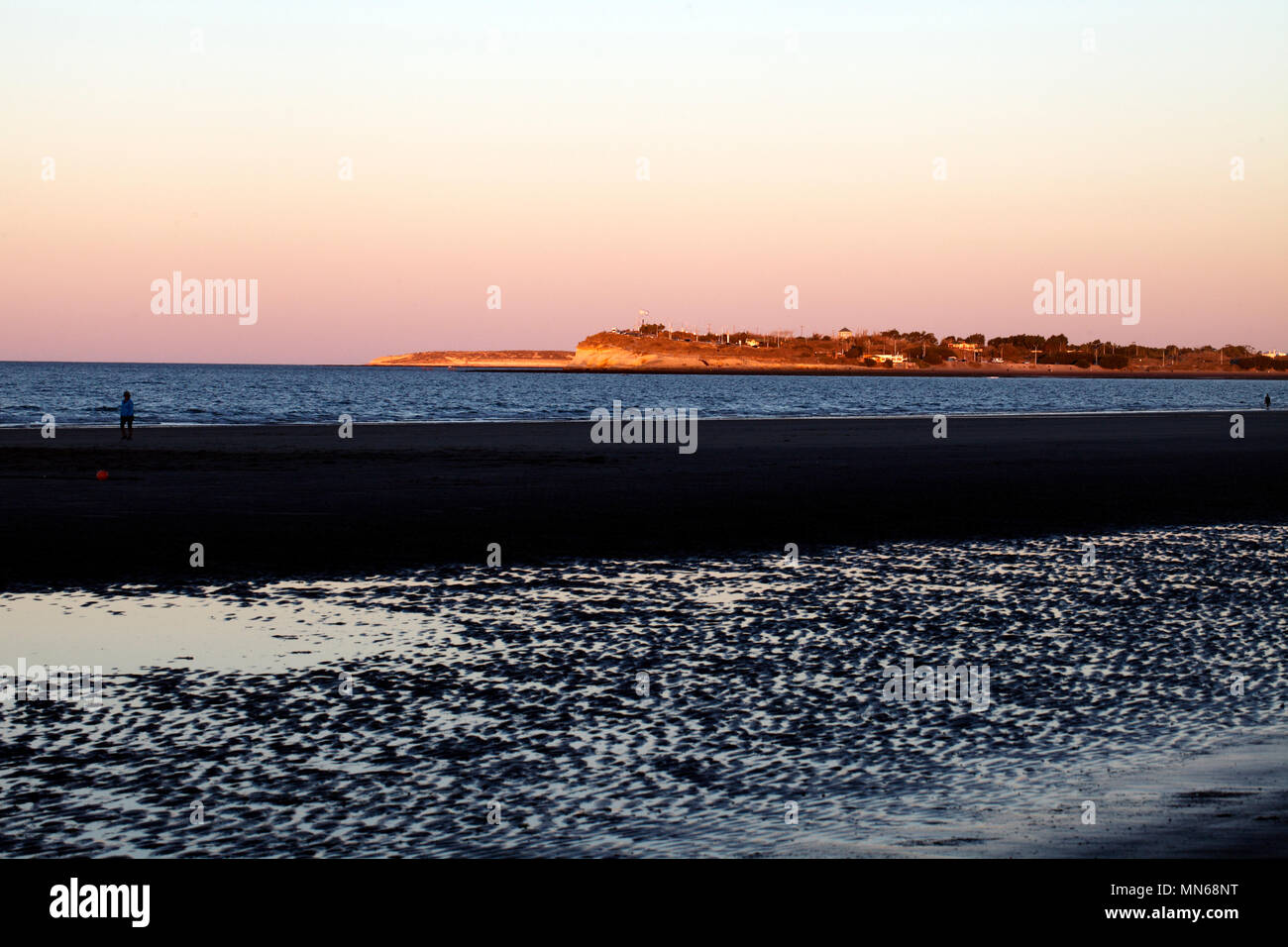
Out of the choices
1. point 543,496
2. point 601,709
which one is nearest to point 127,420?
point 543,496

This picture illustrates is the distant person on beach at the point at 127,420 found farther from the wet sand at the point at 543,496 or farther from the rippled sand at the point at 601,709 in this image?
the rippled sand at the point at 601,709

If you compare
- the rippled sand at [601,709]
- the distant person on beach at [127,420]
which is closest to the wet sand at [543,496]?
the distant person on beach at [127,420]

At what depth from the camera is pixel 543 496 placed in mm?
28375

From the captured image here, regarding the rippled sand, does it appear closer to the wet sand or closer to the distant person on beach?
the wet sand

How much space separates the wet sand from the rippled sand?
3.47m

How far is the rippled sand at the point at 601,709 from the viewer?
753cm

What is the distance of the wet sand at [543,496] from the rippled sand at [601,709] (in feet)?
11.4

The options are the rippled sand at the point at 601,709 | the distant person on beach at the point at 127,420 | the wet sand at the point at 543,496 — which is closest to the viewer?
the rippled sand at the point at 601,709

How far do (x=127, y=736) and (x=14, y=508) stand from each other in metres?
17.5
